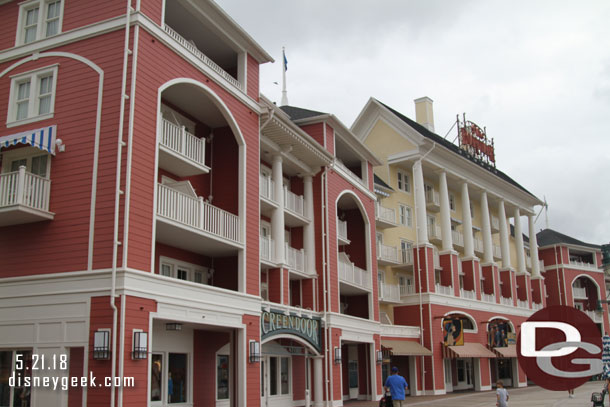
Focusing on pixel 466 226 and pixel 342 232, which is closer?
pixel 342 232

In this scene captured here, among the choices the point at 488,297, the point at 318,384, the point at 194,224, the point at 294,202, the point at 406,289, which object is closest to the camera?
the point at 194,224

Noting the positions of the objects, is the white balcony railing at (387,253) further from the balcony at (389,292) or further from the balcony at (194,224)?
the balcony at (194,224)

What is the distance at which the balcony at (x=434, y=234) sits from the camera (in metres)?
47.1

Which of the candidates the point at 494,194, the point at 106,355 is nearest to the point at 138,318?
the point at 106,355

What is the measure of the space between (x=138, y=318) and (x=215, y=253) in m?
6.73

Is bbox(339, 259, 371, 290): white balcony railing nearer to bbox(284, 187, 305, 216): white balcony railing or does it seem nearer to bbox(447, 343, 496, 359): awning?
bbox(284, 187, 305, 216): white balcony railing

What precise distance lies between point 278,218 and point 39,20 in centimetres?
1210

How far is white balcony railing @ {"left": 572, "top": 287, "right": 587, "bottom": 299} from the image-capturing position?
6726 cm

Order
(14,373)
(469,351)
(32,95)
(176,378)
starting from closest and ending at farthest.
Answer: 1. (14,373)
2. (32,95)
3. (176,378)
4. (469,351)

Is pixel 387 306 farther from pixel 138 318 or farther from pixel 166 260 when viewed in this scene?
pixel 138 318

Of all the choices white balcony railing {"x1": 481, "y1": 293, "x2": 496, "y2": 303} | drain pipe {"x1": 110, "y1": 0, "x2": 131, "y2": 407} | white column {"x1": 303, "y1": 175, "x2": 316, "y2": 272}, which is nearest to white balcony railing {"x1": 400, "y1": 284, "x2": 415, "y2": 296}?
white balcony railing {"x1": 481, "y1": 293, "x2": 496, "y2": 303}

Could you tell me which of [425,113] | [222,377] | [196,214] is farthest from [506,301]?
[196,214]

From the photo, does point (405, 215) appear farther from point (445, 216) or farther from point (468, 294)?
point (468, 294)

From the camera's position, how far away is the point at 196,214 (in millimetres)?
20438
